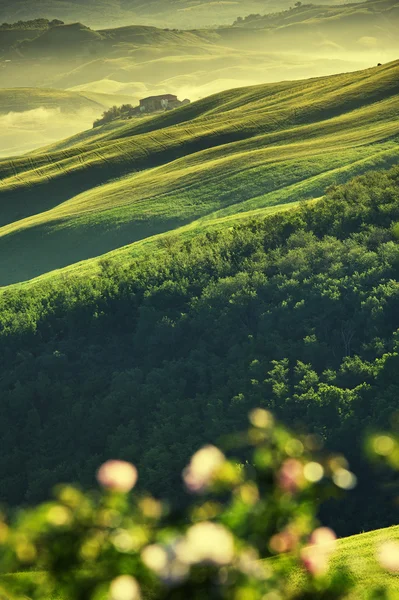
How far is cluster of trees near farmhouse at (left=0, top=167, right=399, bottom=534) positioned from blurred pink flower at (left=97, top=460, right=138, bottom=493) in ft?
196

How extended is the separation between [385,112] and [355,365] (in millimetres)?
121795

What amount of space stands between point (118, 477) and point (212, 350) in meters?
88.5

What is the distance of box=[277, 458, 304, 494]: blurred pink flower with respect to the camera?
4.37m

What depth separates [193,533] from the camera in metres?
3.99

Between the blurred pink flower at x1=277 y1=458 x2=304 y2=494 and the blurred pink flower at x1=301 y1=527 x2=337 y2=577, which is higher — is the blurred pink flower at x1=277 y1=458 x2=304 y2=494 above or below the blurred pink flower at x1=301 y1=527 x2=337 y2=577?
above

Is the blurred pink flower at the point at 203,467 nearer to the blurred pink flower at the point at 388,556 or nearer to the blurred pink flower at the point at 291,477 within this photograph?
the blurred pink flower at the point at 291,477

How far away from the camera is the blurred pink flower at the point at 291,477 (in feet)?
14.3

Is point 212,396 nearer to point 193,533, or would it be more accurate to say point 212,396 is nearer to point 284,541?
point 284,541

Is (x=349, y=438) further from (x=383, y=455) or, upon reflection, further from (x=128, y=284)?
(x=383, y=455)

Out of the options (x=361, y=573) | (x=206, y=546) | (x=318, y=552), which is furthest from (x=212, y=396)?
(x=206, y=546)

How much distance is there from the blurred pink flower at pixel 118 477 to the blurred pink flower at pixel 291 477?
89 centimetres

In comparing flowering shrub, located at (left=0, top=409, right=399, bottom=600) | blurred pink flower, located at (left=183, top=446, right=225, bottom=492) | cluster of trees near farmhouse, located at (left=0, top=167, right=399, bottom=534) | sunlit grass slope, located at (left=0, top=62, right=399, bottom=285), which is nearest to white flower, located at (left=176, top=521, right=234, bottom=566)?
flowering shrub, located at (left=0, top=409, right=399, bottom=600)

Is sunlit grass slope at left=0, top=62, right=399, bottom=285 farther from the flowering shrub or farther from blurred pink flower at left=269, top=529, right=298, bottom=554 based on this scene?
blurred pink flower at left=269, top=529, right=298, bottom=554

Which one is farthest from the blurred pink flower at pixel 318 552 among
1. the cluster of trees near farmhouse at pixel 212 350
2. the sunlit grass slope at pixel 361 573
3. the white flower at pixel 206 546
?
the cluster of trees near farmhouse at pixel 212 350
